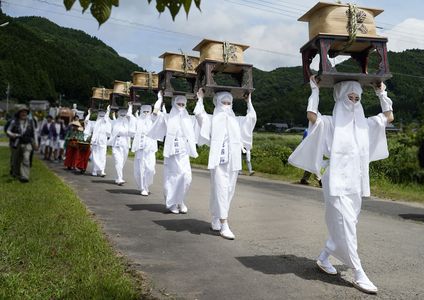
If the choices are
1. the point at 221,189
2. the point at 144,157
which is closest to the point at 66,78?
the point at 144,157

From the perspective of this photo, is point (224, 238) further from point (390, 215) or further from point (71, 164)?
point (71, 164)

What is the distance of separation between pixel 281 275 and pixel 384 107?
2.18 m

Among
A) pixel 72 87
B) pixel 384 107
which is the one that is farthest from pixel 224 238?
pixel 72 87

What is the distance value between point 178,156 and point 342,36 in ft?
16.0

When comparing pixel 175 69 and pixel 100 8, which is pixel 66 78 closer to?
pixel 175 69

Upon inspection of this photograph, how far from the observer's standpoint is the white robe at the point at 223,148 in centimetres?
780

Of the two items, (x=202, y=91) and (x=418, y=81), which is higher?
Answer: (x=418, y=81)

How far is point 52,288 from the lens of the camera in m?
4.70

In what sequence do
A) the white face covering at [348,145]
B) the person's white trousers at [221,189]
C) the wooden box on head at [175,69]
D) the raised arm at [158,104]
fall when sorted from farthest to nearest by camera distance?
1. the raised arm at [158,104]
2. the wooden box on head at [175,69]
3. the person's white trousers at [221,189]
4. the white face covering at [348,145]

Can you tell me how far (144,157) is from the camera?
1270 centimetres

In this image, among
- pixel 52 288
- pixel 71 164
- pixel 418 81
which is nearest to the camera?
pixel 52 288

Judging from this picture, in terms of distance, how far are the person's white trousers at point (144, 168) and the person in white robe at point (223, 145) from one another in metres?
4.16

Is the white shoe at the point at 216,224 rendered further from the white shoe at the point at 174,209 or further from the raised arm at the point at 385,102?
Result: the raised arm at the point at 385,102

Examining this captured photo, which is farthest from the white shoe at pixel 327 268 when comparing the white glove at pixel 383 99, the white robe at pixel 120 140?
the white robe at pixel 120 140
